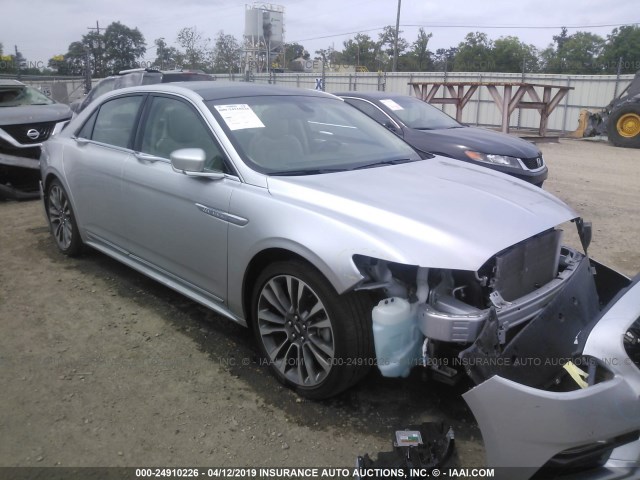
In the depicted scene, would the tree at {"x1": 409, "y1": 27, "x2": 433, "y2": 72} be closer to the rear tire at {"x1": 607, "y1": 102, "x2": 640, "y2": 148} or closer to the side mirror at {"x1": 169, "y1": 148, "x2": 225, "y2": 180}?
the rear tire at {"x1": 607, "y1": 102, "x2": 640, "y2": 148}

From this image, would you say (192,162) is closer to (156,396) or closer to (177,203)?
(177,203)

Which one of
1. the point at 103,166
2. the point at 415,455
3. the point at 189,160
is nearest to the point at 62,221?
the point at 103,166

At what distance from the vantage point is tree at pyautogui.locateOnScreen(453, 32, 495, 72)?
187 ft

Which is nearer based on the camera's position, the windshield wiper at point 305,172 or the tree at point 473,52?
the windshield wiper at point 305,172

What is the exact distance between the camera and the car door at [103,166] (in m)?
4.01

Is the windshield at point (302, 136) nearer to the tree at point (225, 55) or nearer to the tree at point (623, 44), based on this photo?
the tree at point (225, 55)

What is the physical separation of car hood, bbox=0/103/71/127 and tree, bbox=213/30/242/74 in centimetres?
3287

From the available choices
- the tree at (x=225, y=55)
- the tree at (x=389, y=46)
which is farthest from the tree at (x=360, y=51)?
the tree at (x=225, y=55)

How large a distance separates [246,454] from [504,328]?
1.31 metres

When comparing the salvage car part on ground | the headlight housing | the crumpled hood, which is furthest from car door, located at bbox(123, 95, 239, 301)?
the crumpled hood

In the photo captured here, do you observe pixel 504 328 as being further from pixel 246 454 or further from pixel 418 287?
pixel 246 454

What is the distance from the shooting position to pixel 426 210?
2.61 meters

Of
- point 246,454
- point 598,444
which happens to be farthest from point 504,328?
point 246,454

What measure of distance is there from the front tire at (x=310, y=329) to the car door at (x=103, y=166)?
1643 mm
